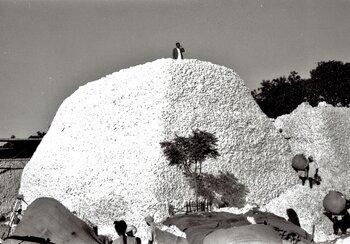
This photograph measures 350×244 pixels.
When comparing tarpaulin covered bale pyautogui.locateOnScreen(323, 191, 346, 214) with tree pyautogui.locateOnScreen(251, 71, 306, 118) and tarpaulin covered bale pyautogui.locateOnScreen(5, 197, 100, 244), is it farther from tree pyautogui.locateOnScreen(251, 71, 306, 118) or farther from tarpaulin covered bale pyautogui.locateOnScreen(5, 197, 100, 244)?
tree pyautogui.locateOnScreen(251, 71, 306, 118)

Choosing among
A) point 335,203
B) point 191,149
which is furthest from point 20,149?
point 335,203

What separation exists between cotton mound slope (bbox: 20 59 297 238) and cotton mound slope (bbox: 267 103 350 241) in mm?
1126

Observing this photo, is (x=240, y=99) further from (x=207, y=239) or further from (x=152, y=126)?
(x=207, y=239)

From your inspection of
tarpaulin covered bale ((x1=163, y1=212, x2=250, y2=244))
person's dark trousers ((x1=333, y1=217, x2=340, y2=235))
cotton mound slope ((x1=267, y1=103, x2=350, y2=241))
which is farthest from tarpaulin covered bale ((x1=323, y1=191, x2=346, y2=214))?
tarpaulin covered bale ((x1=163, y1=212, x2=250, y2=244))

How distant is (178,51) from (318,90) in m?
20.7

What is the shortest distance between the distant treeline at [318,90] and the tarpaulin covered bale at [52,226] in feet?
114

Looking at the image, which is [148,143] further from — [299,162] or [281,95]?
[281,95]

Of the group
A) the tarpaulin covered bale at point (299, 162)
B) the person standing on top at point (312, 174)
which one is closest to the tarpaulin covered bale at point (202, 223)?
the person standing on top at point (312, 174)

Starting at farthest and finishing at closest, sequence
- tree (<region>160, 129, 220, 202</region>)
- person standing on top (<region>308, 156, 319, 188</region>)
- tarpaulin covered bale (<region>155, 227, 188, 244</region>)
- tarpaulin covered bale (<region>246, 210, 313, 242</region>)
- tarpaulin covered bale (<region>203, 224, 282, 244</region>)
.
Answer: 1. person standing on top (<region>308, 156, 319, 188</region>)
2. tree (<region>160, 129, 220, 202</region>)
3. tarpaulin covered bale (<region>155, 227, 188, 244</region>)
4. tarpaulin covered bale (<region>246, 210, 313, 242</region>)
5. tarpaulin covered bale (<region>203, 224, 282, 244</region>)

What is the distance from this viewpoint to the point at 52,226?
8.72m

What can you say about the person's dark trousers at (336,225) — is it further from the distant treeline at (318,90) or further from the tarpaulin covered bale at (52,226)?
the distant treeline at (318,90)

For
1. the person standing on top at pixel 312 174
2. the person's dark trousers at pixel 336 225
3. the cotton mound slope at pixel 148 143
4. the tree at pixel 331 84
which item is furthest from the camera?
the tree at pixel 331 84

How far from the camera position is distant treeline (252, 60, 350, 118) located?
40.0m

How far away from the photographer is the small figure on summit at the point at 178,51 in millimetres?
24281
